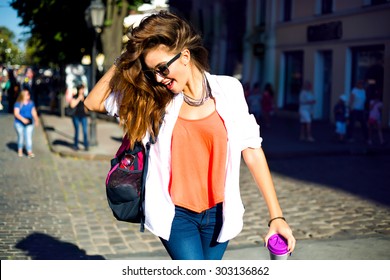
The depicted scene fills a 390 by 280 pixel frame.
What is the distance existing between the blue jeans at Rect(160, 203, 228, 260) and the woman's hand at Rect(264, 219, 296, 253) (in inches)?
10.9

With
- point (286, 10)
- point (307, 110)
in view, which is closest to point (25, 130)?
point (307, 110)

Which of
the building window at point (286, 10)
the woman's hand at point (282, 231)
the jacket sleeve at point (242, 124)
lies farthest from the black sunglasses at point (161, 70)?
the building window at point (286, 10)

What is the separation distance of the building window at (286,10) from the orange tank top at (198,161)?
25.1 metres

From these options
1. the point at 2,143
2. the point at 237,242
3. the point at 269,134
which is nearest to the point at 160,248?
the point at 237,242

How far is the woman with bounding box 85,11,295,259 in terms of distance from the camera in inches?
100

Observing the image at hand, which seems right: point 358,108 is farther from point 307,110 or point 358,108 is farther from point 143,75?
point 143,75

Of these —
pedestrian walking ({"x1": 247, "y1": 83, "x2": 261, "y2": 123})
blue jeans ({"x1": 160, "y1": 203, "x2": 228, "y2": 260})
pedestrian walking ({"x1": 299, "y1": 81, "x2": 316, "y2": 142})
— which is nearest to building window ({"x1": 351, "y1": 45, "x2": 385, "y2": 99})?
pedestrian walking ({"x1": 247, "y1": 83, "x2": 261, "y2": 123})

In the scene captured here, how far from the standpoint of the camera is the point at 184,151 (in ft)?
8.52

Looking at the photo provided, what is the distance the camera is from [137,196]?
8.69 feet

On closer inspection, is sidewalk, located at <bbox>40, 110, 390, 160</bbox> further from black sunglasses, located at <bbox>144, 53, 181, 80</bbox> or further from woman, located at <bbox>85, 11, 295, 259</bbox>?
black sunglasses, located at <bbox>144, 53, 181, 80</bbox>

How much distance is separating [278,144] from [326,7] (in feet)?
32.9

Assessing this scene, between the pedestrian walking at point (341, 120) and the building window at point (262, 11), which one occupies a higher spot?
the building window at point (262, 11)

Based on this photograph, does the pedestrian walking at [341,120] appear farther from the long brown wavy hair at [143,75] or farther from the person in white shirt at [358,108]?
the long brown wavy hair at [143,75]

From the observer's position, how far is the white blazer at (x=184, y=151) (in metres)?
2.59
